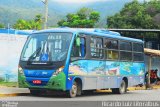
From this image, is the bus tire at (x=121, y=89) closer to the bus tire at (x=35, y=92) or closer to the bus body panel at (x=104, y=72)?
the bus body panel at (x=104, y=72)

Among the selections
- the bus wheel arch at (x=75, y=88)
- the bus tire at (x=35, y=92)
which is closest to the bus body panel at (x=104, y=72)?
the bus wheel arch at (x=75, y=88)

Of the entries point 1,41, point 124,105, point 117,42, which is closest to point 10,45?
point 1,41

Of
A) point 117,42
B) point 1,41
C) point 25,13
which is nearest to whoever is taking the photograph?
point 117,42

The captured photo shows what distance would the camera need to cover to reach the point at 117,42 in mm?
23109

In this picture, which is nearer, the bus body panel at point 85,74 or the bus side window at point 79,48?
the bus body panel at point 85,74

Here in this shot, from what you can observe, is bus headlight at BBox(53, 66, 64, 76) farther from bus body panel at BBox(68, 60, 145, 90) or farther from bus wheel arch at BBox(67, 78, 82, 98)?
bus wheel arch at BBox(67, 78, 82, 98)

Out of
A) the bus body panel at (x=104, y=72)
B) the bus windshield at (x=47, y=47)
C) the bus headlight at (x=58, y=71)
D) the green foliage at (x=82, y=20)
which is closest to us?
A: the bus headlight at (x=58, y=71)

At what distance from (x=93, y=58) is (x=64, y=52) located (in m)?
2.32

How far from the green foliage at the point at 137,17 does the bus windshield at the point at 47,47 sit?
37.9 m

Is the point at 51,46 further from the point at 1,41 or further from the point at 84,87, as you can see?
the point at 1,41

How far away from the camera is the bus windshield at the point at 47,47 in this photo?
1848 cm

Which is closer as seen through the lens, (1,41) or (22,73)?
(22,73)

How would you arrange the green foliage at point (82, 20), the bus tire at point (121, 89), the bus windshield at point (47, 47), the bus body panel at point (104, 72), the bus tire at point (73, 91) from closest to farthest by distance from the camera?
the bus windshield at point (47, 47)
the bus tire at point (73, 91)
the bus body panel at point (104, 72)
the bus tire at point (121, 89)
the green foliage at point (82, 20)

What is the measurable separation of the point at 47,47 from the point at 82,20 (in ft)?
169
